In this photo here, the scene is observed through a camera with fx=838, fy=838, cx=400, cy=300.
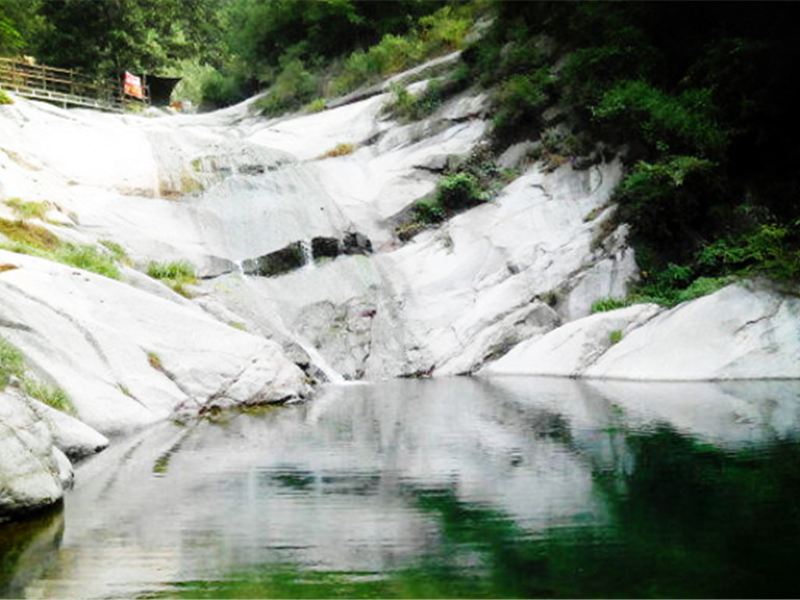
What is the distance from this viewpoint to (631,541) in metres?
6.16

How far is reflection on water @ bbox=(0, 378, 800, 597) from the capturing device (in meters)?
5.56

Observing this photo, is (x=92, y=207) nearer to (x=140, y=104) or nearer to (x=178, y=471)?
(x=178, y=471)

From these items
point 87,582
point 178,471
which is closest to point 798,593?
point 87,582

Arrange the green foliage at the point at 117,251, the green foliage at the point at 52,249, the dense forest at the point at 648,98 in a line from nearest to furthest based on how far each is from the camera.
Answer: the green foliage at the point at 52,249 < the dense forest at the point at 648,98 < the green foliage at the point at 117,251

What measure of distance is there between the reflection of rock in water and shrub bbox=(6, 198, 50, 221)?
14656 millimetres

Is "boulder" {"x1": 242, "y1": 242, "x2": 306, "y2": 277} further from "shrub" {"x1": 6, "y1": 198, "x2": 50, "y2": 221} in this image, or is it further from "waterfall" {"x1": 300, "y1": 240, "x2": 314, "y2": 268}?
"shrub" {"x1": 6, "y1": 198, "x2": 50, "y2": 221}

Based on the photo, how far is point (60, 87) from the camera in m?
40.2

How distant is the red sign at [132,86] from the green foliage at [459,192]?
21151 mm

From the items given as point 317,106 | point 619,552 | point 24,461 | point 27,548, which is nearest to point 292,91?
point 317,106

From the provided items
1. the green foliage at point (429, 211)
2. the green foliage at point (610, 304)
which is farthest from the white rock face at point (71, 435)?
the green foliage at point (429, 211)

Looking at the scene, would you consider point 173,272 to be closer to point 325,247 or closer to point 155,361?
point 325,247

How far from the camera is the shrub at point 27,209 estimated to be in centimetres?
2054

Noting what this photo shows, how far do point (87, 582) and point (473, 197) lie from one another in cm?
2222

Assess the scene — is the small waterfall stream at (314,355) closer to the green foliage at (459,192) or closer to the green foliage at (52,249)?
the green foliage at (52,249)
